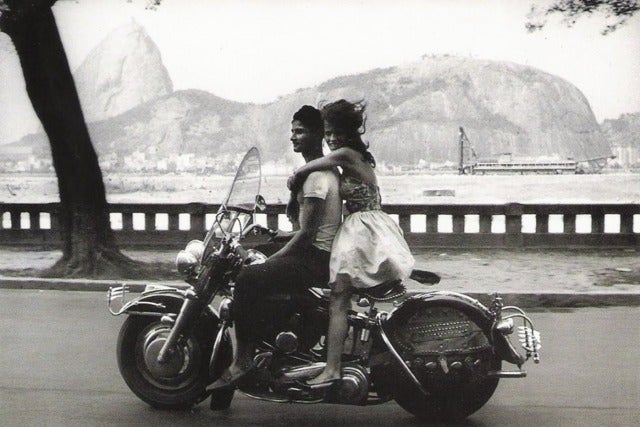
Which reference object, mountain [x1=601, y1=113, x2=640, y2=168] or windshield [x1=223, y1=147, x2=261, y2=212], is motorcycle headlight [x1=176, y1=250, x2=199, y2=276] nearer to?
windshield [x1=223, y1=147, x2=261, y2=212]

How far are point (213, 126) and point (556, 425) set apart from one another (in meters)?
9.36

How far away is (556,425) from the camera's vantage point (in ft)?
16.2

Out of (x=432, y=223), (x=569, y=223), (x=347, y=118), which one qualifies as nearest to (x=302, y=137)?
(x=347, y=118)

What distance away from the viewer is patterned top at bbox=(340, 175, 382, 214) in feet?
15.8

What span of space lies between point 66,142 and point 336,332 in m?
7.61

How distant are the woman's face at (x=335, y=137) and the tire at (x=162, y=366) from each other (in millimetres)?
1205

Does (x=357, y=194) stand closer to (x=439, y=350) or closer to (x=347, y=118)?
(x=347, y=118)

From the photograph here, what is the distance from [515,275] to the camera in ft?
35.7

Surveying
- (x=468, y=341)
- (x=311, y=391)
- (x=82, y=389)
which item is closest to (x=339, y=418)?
(x=311, y=391)

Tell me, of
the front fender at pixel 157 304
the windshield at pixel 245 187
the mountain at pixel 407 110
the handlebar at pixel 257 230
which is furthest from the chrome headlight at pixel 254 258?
the mountain at pixel 407 110

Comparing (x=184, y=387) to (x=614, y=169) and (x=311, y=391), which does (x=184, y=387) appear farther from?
(x=614, y=169)

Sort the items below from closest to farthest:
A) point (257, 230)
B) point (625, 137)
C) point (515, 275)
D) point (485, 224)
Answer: point (257, 230), point (515, 275), point (625, 137), point (485, 224)

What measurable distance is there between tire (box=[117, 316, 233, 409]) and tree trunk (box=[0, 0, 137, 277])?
616cm

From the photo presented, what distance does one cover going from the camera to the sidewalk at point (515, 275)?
9383mm
